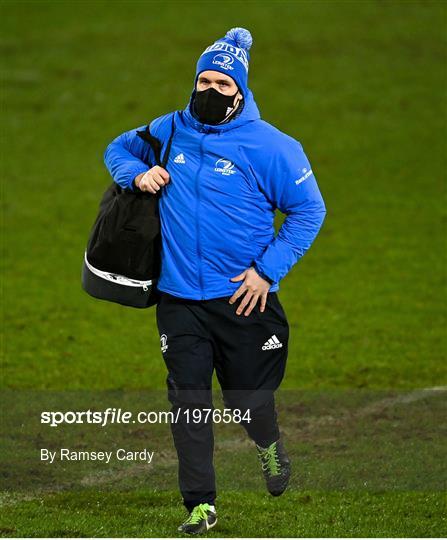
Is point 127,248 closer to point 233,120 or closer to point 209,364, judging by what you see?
point 209,364

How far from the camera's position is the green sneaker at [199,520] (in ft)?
24.7

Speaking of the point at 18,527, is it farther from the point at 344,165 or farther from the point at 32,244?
the point at 344,165

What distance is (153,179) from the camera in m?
7.60

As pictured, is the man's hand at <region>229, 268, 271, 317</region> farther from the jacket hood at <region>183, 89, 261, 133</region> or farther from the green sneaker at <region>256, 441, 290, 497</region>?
the green sneaker at <region>256, 441, 290, 497</region>

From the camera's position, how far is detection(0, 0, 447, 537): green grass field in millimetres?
8602

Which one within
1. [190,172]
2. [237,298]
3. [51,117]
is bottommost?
[51,117]

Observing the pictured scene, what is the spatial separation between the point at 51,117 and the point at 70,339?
10.7m

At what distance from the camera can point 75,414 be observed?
1044 cm

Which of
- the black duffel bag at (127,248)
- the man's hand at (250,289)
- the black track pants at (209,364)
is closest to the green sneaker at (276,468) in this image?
the black track pants at (209,364)

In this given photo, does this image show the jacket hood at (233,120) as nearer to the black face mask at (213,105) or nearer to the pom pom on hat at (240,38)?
the black face mask at (213,105)

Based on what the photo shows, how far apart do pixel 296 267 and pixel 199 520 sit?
8.75m

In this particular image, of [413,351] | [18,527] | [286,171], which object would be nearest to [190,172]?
[286,171]

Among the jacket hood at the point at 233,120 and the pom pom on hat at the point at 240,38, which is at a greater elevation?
the pom pom on hat at the point at 240,38

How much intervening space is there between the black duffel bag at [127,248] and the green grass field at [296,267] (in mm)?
1365
